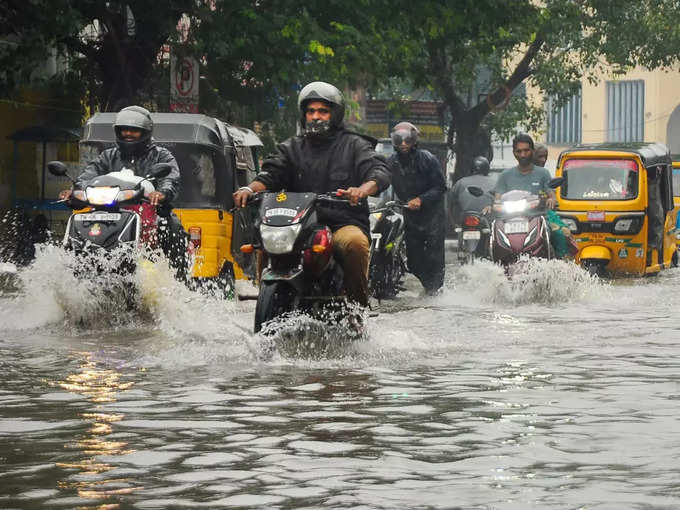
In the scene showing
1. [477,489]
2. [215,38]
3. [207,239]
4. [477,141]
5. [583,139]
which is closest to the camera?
[477,489]

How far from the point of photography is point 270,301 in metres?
10.2

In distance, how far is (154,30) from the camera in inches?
993

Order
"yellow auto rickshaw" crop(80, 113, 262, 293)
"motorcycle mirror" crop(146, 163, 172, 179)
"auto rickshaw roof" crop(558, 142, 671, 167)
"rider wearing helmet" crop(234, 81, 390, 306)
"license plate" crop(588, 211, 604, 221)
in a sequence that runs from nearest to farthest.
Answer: "rider wearing helmet" crop(234, 81, 390, 306) < "motorcycle mirror" crop(146, 163, 172, 179) < "yellow auto rickshaw" crop(80, 113, 262, 293) < "license plate" crop(588, 211, 604, 221) < "auto rickshaw roof" crop(558, 142, 671, 167)

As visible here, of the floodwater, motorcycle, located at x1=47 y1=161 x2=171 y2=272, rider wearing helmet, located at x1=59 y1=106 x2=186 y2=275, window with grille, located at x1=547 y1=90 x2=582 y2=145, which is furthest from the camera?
window with grille, located at x1=547 y1=90 x2=582 y2=145

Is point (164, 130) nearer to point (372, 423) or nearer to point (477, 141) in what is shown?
point (372, 423)

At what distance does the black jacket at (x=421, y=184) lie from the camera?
695 inches

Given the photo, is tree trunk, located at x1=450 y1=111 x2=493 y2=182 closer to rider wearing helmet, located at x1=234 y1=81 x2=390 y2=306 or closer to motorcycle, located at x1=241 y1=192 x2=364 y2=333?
rider wearing helmet, located at x1=234 y1=81 x2=390 y2=306

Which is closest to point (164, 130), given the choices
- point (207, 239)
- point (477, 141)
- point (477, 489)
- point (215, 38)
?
point (207, 239)

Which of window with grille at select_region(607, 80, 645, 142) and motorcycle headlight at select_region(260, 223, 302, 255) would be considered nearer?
motorcycle headlight at select_region(260, 223, 302, 255)

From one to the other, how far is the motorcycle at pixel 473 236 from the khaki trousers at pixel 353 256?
10190 mm

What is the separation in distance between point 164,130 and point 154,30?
754 centimetres

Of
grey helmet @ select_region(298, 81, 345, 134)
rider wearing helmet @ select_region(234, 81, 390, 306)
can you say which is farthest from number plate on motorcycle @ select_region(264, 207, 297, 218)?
grey helmet @ select_region(298, 81, 345, 134)

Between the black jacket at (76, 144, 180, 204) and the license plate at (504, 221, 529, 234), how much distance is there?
4.39m

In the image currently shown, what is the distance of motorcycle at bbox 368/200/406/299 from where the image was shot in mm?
17188
